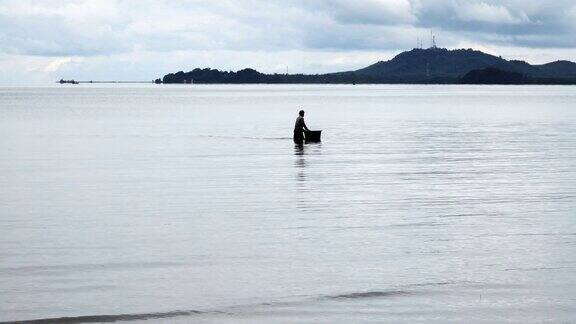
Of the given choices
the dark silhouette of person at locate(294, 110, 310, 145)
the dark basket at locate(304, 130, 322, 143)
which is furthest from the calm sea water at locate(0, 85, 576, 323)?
the dark basket at locate(304, 130, 322, 143)

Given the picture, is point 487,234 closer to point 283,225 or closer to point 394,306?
point 283,225

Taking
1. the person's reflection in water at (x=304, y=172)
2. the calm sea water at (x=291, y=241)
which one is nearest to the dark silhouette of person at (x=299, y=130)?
the person's reflection in water at (x=304, y=172)

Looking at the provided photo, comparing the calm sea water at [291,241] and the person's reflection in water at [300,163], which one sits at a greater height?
A: the calm sea water at [291,241]

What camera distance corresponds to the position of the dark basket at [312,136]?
170 feet

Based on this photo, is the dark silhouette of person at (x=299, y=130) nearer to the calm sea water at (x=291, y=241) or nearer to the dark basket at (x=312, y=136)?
the dark basket at (x=312, y=136)

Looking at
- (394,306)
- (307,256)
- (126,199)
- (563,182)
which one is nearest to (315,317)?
(394,306)

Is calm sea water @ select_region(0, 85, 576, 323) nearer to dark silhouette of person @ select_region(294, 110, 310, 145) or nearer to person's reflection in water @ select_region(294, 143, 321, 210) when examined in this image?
person's reflection in water @ select_region(294, 143, 321, 210)

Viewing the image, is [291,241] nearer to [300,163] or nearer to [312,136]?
[300,163]

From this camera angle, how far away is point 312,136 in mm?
52062

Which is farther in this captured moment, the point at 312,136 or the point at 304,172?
the point at 312,136

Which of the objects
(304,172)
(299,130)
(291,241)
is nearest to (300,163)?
(304,172)

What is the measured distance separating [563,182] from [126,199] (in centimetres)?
1428

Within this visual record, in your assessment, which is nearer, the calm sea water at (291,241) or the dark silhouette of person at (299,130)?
the calm sea water at (291,241)

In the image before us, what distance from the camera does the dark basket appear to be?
5181 centimetres
